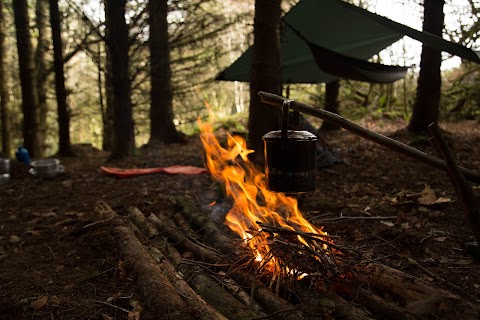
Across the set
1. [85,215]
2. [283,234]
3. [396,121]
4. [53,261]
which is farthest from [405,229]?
[396,121]

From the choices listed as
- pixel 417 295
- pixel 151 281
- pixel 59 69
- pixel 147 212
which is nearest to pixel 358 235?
pixel 417 295

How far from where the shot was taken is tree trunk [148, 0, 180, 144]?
374 inches

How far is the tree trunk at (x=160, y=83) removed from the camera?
9492 mm

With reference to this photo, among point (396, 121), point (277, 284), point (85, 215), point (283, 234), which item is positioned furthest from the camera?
point (396, 121)

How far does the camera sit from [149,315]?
201 centimetres

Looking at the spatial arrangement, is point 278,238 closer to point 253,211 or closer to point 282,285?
point 282,285

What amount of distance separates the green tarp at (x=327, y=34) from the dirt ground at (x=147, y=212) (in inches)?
68.6

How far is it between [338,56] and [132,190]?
3.25 m

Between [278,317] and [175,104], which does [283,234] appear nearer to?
[278,317]

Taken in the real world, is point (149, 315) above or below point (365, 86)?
below

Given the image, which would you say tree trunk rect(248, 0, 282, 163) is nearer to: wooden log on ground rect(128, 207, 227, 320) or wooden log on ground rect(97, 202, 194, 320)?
wooden log on ground rect(128, 207, 227, 320)

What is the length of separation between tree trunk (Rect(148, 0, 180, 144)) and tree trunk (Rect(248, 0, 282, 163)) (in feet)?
16.3

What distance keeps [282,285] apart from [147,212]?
2078mm

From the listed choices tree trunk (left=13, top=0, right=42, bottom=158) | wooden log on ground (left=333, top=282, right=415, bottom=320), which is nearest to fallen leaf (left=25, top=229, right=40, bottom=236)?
wooden log on ground (left=333, top=282, right=415, bottom=320)
